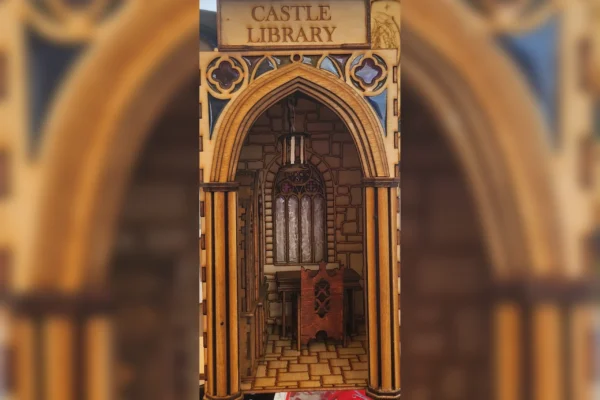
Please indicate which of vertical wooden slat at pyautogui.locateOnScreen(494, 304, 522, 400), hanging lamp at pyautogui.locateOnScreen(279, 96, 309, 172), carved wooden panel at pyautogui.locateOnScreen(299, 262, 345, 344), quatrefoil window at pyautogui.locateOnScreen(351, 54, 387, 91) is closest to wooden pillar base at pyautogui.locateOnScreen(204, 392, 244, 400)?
carved wooden panel at pyautogui.locateOnScreen(299, 262, 345, 344)

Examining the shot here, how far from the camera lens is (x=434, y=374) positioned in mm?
247

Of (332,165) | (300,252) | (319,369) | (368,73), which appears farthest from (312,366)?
(368,73)

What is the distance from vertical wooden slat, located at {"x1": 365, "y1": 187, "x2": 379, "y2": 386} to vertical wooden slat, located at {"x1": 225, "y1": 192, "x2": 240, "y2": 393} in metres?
0.46

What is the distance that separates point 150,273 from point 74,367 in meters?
0.06

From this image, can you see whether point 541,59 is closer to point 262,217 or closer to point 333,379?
point 333,379

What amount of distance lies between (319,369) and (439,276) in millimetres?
1743

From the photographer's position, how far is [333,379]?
5.63 ft

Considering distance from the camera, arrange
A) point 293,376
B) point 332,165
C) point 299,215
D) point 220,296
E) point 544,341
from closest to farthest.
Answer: point 544,341, point 220,296, point 293,376, point 332,165, point 299,215

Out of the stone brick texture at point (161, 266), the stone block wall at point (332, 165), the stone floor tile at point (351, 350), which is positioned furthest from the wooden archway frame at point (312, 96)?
the stone brick texture at point (161, 266)

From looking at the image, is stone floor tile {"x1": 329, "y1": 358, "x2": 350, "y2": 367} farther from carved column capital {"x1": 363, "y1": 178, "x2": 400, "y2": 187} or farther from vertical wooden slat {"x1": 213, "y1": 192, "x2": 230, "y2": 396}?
carved column capital {"x1": 363, "y1": 178, "x2": 400, "y2": 187}

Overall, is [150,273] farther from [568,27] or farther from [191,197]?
[568,27]

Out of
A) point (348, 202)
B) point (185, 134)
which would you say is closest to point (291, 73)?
point (348, 202)

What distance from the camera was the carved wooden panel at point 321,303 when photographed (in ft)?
6.95

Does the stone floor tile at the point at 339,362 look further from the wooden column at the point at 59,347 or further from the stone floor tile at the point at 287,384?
the wooden column at the point at 59,347
